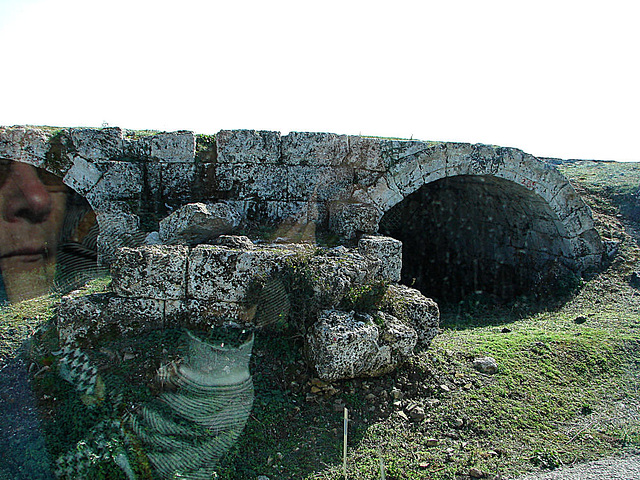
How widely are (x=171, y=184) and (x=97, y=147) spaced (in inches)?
53.9

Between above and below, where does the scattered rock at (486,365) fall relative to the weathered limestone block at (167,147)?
below

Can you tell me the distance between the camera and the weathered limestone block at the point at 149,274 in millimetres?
5578

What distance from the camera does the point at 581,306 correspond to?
8.21 metres

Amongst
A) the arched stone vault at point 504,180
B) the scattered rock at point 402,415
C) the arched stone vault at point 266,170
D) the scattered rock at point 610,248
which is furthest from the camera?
the scattered rock at point 610,248

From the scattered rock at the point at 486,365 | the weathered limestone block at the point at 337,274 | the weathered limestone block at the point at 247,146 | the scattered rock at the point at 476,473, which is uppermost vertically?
the weathered limestone block at the point at 247,146

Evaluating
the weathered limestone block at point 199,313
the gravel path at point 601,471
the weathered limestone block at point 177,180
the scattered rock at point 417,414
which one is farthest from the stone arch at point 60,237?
the gravel path at point 601,471

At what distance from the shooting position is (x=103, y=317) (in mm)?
5422

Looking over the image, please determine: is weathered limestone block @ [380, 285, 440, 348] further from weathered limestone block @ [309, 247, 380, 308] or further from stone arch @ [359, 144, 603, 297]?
stone arch @ [359, 144, 603, 297]

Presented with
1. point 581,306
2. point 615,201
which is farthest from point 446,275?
point 615,201

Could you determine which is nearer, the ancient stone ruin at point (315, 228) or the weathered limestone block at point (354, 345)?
the weathered limestone block at point (354, 345)

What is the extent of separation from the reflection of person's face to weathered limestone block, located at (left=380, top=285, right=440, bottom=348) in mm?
6510

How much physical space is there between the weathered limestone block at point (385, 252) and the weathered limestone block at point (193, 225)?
2.22m

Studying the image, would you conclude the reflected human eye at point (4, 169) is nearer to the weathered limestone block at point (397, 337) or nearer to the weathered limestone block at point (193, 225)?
the weathered limestone block at point (193, 225)

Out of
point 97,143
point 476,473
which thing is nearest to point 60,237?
point 97,143
